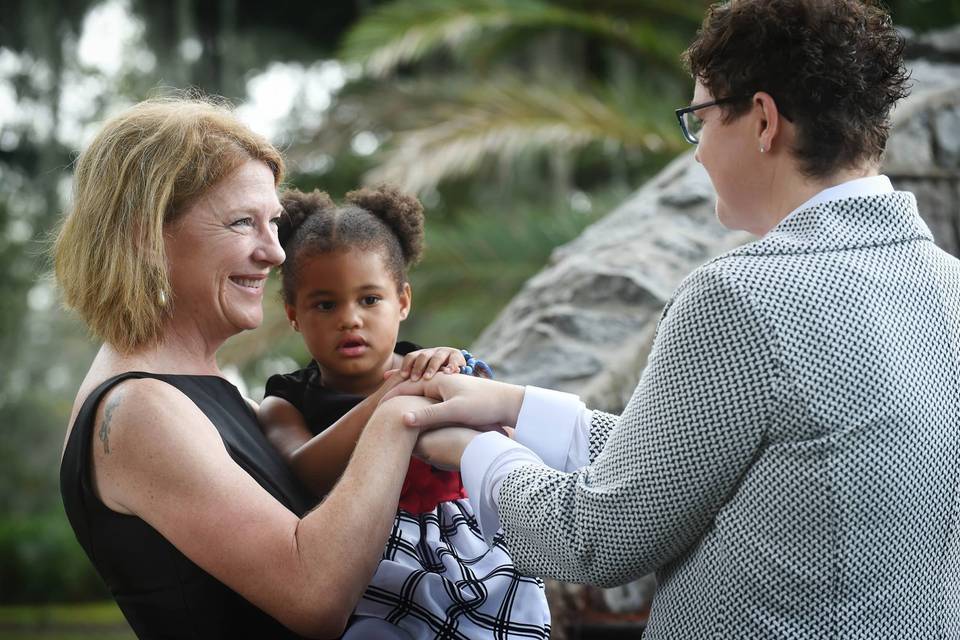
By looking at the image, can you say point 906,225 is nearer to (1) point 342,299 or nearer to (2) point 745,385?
(2) point 745,385

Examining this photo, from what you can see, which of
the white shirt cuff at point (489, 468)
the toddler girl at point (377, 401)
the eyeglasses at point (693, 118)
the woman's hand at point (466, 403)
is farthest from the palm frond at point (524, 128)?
the white shirt cuff at point (489, 468)

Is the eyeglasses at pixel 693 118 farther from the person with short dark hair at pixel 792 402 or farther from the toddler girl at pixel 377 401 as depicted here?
the toddler girl at pixel 377 401

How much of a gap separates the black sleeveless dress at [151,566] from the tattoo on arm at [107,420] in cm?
3

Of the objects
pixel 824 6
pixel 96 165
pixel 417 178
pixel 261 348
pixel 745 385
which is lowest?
pixel 261 348

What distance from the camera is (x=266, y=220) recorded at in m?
A: 2.46

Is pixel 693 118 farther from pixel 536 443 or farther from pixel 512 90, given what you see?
pixel 512 90

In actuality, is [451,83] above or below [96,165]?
below

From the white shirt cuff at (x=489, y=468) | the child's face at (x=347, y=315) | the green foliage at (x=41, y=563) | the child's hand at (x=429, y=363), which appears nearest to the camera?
the white shirt cuff at (x=489, y=468)

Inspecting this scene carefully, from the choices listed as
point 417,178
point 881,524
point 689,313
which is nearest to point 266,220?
point 689,313

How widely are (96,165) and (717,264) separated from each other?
1363 millimetres

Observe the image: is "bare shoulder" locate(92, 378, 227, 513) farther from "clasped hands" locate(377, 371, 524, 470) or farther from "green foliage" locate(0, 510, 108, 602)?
"green foliage" locate(0, 510, 108, 602)

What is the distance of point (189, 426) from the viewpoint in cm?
213

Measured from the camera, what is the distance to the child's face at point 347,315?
2.79 meters

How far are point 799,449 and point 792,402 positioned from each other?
0.08m
